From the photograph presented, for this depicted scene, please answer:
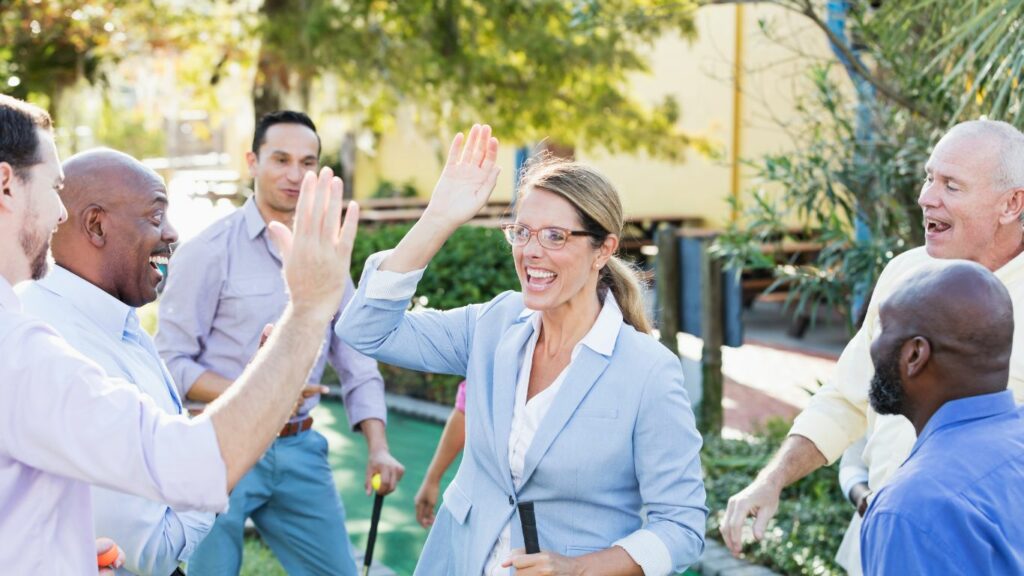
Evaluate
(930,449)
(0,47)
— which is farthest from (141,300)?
(0,47)

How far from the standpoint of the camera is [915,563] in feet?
6.20

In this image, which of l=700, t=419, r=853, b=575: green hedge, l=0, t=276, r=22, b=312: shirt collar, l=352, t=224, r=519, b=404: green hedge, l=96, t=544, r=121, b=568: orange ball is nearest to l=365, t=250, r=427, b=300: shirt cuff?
l=96, t=544, r=121, b=568: orange ball

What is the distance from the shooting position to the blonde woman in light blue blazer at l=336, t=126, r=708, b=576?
283 cm

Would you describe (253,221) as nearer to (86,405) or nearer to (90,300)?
(90,300)

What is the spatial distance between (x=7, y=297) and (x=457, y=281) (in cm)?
754

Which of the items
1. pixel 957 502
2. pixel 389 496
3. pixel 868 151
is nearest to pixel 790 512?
pixel 868 151

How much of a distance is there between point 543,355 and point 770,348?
34.5 ft

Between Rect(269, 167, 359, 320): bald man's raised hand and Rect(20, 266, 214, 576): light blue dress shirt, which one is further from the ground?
Rect(269, 167, 359, 320): bald man's raised hand

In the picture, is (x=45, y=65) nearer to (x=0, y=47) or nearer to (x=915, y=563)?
(x=0, y=47)

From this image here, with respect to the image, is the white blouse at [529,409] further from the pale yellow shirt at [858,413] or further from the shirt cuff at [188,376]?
the shirt cuff at [188,376]

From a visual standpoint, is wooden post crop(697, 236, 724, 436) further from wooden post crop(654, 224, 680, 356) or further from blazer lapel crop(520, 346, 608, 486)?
blazer lapel crop(520, 346, 608, 486)

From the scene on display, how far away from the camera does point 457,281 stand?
948 centimetres

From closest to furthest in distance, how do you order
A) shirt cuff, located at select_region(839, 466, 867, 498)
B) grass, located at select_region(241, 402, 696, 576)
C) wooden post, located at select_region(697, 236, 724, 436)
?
1. shirt cuff, located at select_region(839, 466, 867, 498)
2. grass, located at select_region(241, 402, 696, 576)
3. wooden post, located at select_region(697, 236, 724, 436)

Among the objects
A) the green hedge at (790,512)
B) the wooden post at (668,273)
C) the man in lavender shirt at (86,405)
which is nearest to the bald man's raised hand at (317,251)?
the man in lavender shirt at (86,405)
